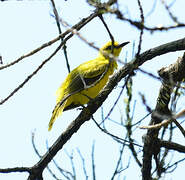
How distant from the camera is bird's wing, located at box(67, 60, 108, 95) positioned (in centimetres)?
666

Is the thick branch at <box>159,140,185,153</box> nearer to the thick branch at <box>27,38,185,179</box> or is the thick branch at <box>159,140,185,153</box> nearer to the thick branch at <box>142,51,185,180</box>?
the thick branch at <box>142,51,185,180</box>

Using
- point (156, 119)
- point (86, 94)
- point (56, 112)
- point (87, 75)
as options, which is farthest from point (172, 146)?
point (87, 75)

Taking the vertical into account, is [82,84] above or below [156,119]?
above

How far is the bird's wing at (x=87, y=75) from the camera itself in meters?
6.66

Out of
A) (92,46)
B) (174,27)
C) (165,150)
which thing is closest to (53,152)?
(165,150)

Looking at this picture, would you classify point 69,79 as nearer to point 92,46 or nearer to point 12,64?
→ point 12,64

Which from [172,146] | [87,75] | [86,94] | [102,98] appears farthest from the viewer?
[87,75]

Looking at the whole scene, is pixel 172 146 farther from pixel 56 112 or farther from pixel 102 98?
pixel 56 112

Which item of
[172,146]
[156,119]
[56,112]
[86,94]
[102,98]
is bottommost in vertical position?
[172,146]

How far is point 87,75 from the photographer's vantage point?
6.93 m

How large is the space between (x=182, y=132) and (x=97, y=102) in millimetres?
1176

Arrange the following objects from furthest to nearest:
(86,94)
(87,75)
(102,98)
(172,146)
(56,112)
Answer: (87,75) → (86,94) → (56,112) → (102,98) → (172,146)

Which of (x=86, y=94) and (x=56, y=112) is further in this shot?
(x=86, y=94)

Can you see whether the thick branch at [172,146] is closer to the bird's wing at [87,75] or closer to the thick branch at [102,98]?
the thick branch at [102,98]
